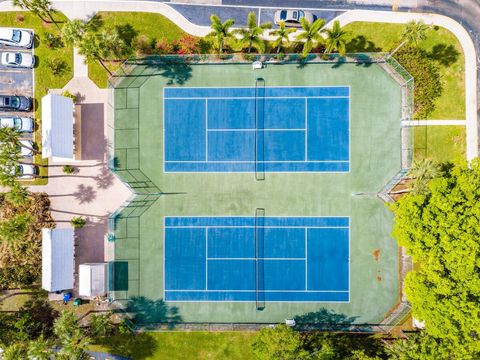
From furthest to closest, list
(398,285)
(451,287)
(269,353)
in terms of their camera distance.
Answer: (398,285)
(269,353)
(451,287)

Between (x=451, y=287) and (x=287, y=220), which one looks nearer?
(x=451, y=287)

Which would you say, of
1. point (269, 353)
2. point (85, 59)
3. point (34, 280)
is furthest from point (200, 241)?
point (85, 59)

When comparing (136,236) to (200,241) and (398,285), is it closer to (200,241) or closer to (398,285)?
(200,241)

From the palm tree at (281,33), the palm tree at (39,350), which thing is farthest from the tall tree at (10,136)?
the palm tree at (281,33)

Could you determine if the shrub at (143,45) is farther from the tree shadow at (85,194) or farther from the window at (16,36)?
the tree shadow at (85,194)

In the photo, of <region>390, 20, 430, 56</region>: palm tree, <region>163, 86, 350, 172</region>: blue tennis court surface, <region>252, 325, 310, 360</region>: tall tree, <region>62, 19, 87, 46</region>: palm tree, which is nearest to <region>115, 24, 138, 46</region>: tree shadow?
<region>62, 19, 87, 46</region>: palm tree

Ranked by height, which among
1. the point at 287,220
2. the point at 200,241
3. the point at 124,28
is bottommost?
the point at 200,241

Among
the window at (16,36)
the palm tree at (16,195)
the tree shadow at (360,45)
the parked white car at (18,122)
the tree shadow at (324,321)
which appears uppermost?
the window at (16,36)

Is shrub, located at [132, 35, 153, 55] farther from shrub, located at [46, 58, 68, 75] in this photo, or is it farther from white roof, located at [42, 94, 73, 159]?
white roof, located at [42, 94, 73, 159]
